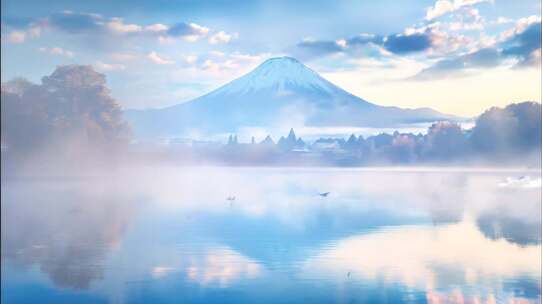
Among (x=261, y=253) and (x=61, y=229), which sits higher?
(x=61, y=229)

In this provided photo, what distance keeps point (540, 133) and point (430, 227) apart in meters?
40.6

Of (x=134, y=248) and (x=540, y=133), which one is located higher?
(x=540, y=133)

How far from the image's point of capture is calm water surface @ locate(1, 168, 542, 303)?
37.2ft

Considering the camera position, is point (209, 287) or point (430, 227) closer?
point (209, 287)

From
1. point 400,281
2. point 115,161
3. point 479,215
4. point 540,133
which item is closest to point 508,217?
point 479,215

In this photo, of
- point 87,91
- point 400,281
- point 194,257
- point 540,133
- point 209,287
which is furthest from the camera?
point 540,133

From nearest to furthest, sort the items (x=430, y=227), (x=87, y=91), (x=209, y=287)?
(x=209, y=287) < (x=430, y=227) < (x=87, y=91)

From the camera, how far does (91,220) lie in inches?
824

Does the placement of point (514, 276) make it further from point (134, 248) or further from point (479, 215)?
point (479, 215)

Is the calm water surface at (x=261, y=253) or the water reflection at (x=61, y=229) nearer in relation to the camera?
the calm water surface at (x=261, y=253)

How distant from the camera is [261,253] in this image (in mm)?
15648

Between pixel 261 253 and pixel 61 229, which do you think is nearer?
pixel 261 253

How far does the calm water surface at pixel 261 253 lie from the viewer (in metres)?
11.3

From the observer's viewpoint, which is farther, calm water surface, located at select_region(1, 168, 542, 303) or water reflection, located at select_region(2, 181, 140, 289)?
water reflection, located at select_region(2, 181, 140, 289)
